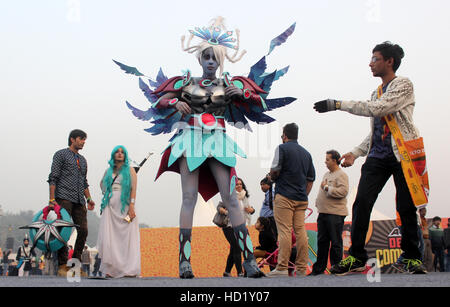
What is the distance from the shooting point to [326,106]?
4070 mm

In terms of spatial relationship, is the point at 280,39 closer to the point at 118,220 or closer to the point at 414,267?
the point at 414,267

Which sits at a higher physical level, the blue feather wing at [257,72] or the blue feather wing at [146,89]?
the blue feather wing at [257,72]

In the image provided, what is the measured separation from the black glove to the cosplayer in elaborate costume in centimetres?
51

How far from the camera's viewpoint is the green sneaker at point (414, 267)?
416cm

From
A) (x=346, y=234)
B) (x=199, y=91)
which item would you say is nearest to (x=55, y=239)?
(x=199, y=91)

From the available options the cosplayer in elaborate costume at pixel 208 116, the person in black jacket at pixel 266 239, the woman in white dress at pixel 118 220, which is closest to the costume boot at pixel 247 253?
the cosplayer in elaborate costume at pixel 208 116

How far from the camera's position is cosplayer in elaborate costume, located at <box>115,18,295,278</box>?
4.25 meters

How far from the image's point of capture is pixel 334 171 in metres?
6.33

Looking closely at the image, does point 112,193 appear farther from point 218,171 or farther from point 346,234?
point 346,234

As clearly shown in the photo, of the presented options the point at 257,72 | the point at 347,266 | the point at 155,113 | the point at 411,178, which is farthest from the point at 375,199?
the point at 155,113

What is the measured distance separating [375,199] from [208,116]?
1.61m

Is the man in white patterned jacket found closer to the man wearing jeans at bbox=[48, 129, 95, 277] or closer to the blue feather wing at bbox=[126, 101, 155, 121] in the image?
the blue feather wing at bbox=[126, 101, 155, 121]

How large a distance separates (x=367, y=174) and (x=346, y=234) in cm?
662

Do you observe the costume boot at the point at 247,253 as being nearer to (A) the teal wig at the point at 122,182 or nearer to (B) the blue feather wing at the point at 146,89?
(B) the blue feather wing at the point at 146,89
